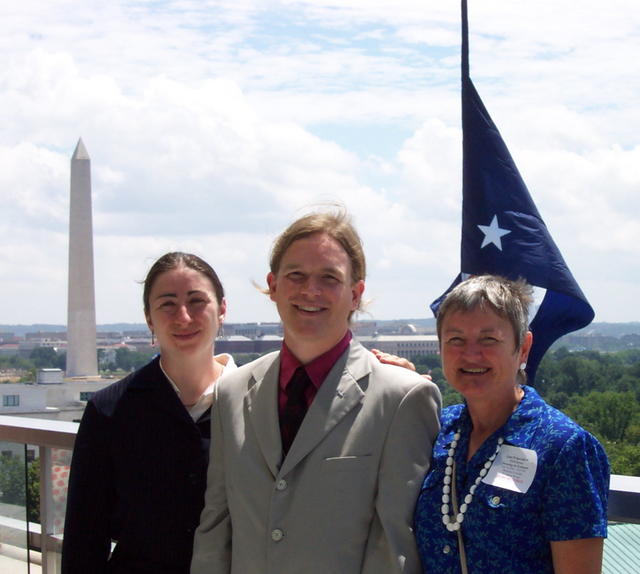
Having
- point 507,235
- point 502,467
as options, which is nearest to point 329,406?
point 502,467

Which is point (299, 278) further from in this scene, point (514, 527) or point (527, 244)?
point (527, 244)

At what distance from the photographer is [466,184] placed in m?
4.85

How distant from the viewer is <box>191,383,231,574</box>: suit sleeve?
3061mm

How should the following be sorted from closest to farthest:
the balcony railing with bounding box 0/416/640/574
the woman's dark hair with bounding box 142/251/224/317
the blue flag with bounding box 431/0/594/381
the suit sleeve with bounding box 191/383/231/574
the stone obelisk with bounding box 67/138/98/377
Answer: the suit sleeve with bounding box 191/383/231/574 → the woman's dark hair with bounding box 142/251/224/317 → the balcony railing with bounding box 0/416/640/574 → the blue flag with bounding box 431/0/594/381 → the stone obelisk with bounding box 67/138/98/377

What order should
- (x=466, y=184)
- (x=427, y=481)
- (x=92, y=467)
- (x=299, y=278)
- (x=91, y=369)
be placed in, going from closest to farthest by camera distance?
1. (x=427, y=481)
2. (x=299, y=278)
3. (x=92, y=467)
4. (x=466, y=184)
5. (x=91, y=369)

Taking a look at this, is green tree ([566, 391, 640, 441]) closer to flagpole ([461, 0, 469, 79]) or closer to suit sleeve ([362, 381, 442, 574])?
flagpole ([461, 0, 469, 79])

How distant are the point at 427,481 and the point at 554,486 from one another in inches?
16.1

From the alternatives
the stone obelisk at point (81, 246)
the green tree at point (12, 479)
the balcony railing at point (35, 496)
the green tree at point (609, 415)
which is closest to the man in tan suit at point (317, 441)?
the balcony railing at point (35, 496)

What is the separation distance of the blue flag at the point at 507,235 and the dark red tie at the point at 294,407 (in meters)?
1.36

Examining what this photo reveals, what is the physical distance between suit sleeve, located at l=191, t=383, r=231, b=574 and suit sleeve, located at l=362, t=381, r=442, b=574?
47cm

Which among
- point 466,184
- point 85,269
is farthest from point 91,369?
point 466,184

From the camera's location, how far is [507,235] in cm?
454

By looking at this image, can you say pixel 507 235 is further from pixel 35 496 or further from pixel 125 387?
pixel 35 496

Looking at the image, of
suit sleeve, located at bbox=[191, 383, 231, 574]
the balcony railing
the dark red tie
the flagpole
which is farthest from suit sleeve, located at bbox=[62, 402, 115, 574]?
the flagpole
